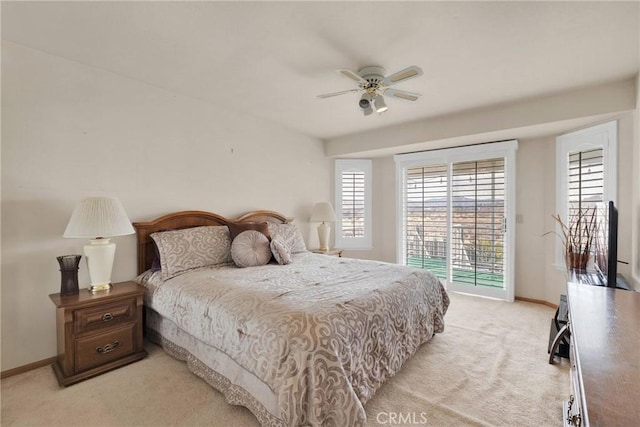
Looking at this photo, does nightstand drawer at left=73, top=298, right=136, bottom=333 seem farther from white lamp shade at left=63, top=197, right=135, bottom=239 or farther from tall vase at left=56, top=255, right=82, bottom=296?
white lamp shade at left=63, top=197, right=135, bottom=239

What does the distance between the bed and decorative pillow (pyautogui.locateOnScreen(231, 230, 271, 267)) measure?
5cm

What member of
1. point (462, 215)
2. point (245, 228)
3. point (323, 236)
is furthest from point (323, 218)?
point (462, 215)

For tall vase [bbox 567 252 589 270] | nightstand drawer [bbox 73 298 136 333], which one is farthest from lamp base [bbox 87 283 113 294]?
tall vase [bbox 567 252 589 270]

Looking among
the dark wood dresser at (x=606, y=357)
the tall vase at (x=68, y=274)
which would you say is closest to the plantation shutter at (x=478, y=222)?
the dark wood dresser at (x=606, y=357)

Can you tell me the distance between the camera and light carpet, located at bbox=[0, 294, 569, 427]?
1729 mm

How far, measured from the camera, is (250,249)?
2.89m

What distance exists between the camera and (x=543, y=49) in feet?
7.13

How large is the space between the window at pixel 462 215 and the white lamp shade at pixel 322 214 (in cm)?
125

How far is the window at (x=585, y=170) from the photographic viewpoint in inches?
118

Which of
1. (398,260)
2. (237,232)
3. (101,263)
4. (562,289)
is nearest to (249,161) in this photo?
(237,232)

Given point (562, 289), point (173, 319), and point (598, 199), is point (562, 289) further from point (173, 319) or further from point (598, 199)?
point (173, 319)

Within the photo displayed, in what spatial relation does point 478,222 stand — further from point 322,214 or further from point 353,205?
point 322,214

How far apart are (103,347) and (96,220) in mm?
971
